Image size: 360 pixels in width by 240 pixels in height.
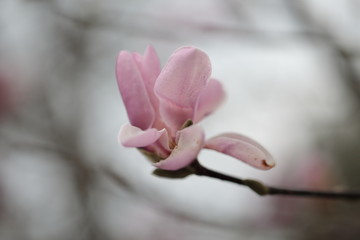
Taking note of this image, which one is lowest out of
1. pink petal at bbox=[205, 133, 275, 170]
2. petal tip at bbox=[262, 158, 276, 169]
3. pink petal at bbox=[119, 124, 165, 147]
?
pink petal at bbox=[119, 124, 165, 147]

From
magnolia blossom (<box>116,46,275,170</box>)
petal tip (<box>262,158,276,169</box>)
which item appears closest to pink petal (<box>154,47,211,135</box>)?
magnolia blossom (<box>116,46,275,170</box>)

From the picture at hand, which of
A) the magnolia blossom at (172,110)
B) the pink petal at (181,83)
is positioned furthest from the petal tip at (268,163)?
the pink petal at (181,83)

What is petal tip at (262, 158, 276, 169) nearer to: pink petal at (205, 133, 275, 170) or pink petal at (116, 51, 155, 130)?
pink petal at (205, 133, 275, 170)

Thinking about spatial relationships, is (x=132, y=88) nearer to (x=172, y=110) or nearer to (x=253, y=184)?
(x=172, y=110)

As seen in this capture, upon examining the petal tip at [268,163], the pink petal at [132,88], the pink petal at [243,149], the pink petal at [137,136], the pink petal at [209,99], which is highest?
the pink petal at [209,99]

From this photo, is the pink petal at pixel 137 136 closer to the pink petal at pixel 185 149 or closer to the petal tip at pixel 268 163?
the pink petal at pixel 185 149

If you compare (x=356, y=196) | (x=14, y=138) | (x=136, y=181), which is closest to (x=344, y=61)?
(x=136, y=181)

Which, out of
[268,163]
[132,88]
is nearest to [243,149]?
[268,163]
